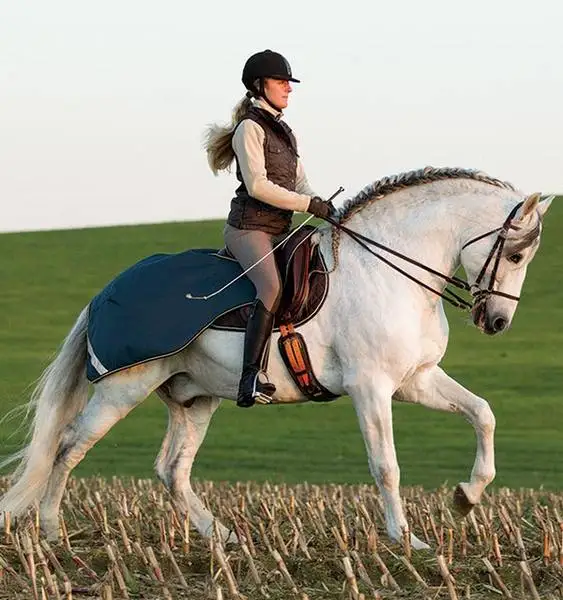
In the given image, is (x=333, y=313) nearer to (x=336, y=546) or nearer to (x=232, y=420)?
(x=336, y=546)

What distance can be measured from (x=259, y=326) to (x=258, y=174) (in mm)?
902

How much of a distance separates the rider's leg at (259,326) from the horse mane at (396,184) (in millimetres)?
404

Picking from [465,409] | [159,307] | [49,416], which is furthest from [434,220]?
[49,416]

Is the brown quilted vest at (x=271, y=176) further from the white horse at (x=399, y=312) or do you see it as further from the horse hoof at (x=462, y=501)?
the horse hoof at (x=462, y=501)

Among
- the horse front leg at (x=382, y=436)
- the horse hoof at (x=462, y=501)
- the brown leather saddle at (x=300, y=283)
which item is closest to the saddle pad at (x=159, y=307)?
the brown leather saddle at (x=300, y=283)

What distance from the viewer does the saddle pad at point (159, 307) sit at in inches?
345

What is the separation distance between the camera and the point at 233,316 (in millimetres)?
8719

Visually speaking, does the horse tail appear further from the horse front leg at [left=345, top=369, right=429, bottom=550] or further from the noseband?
the noseband

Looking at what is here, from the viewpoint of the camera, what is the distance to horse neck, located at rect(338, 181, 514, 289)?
8352mm

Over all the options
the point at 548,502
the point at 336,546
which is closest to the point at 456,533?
the point at 336,546

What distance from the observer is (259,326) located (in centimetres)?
839

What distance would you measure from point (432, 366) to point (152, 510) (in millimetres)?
2417

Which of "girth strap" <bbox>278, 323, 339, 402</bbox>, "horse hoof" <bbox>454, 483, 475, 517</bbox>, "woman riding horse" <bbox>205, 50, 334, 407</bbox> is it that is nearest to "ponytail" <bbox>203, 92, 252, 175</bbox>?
"woman riding horse" <bbox>205, 50, 334, 407</bbox>

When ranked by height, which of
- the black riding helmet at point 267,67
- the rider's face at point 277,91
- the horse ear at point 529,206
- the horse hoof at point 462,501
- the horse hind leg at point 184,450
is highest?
the black riding helmet at point 267,67
